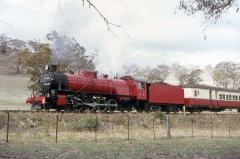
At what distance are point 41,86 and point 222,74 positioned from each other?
10172 cm

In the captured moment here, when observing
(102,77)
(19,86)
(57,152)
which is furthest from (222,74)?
(57,152)

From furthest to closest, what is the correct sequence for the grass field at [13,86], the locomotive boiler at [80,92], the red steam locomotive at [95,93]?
the grass field at [13,86] < the red steam locomotive at [95,93] < the locomotive boiler at [80,92]

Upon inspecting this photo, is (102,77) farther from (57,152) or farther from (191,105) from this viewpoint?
(57,152)

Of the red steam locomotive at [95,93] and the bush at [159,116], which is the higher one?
the red steam locomotive at [95,93]

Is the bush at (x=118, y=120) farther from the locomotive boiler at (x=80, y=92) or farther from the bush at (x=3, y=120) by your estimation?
the bush at (x=3, y=120)

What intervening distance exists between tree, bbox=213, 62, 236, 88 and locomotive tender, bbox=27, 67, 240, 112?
259ft

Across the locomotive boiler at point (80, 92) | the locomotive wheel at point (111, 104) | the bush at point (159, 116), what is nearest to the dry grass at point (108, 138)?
the bush at point (159, 116)

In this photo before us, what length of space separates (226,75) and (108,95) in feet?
318

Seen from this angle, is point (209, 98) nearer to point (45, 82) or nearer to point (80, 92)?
point (80, 92)

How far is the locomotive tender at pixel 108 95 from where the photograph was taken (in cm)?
3159

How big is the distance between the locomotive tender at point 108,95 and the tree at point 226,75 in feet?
259

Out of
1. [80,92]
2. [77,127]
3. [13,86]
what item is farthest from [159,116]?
[13,86]

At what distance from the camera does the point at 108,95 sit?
117 ft

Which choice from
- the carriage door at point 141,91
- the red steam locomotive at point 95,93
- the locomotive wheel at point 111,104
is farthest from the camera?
the carriage door at point 141,91
